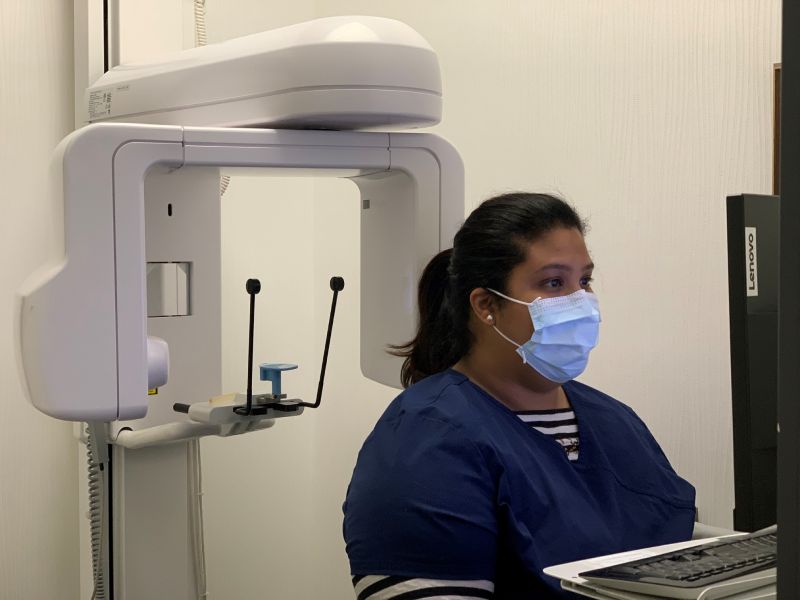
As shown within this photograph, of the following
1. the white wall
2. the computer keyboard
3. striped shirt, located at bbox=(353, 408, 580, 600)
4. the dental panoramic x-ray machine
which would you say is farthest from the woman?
the white wall

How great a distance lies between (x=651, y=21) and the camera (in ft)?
6.89

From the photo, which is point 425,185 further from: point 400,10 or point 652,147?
point 400,10

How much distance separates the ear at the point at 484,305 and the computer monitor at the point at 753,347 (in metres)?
0.36

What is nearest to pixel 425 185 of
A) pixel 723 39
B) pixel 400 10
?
pixel 723 39

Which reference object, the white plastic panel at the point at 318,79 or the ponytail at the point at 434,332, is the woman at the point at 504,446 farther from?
the white plastic panel at the point at 318,79

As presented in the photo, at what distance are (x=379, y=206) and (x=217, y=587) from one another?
5.08 ft

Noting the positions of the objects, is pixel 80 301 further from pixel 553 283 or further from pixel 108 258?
pixel 553 283

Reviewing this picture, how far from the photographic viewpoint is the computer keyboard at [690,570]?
787 mm

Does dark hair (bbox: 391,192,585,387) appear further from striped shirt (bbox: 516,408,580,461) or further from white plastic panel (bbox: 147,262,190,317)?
white plastic panel (bbox: 147,262,190,317)

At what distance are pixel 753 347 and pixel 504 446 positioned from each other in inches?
14.9

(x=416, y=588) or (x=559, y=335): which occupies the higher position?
(x=559, y=335)

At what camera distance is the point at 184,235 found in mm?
1722

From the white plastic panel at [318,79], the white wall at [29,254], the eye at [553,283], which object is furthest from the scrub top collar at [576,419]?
the white wall at [29,254]

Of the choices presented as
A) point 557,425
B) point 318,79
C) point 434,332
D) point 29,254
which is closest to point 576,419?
point 557,425
